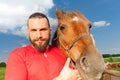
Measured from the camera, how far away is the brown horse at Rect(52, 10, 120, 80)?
4.62 meters

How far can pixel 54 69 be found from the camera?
4.94 m

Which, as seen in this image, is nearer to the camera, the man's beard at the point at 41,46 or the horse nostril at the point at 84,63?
the horse nostril at the point at 84,63

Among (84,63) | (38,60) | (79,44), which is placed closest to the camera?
(84,63)

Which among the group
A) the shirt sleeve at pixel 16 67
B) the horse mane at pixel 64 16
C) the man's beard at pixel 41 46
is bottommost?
the shirt sleeve at pixel 16 67

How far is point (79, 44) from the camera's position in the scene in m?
5.03

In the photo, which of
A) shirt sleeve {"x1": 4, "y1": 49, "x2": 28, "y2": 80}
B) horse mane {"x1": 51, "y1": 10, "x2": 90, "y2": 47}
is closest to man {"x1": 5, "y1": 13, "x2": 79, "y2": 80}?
shirt sleeve {"x1": 4, "y1": 49, "x2": 28, "y2": 80}

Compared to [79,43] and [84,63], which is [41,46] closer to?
[79,43]

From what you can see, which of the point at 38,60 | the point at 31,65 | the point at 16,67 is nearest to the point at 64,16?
the point at 38,60

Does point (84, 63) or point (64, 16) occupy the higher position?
point (64, 16)

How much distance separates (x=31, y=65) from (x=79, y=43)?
2.80 ft

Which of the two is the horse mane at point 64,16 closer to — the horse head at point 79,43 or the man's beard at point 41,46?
the horse head at point 79,43

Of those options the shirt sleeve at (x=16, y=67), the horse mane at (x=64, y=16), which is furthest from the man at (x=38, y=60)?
the horse mane at (x=64, y=16)

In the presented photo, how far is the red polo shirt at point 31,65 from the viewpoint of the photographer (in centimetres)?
476

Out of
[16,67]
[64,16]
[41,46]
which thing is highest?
[64,16]
